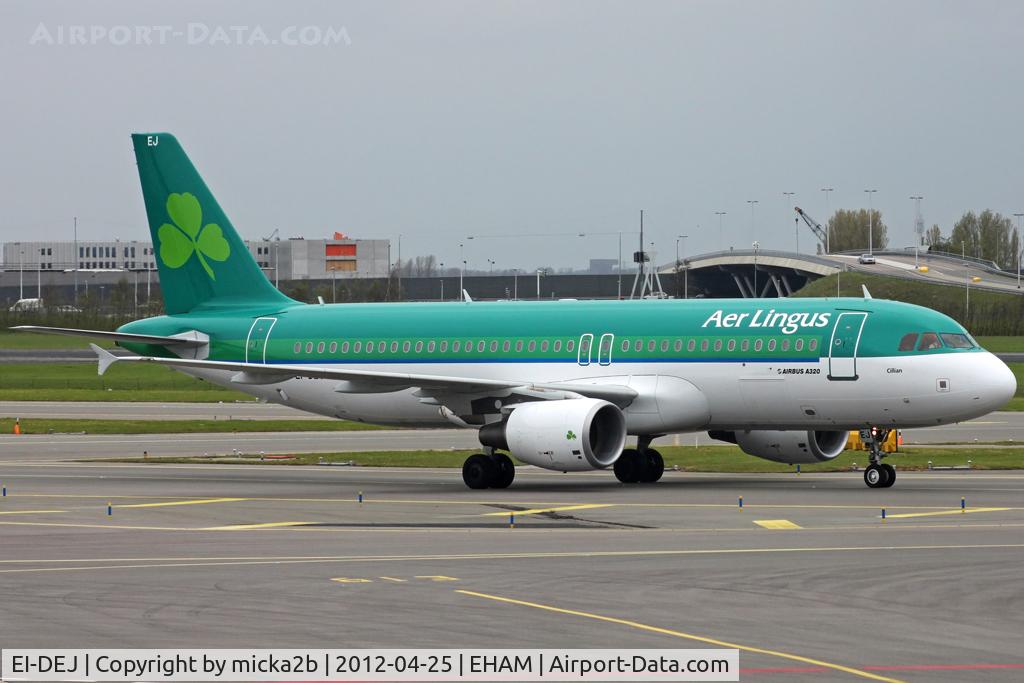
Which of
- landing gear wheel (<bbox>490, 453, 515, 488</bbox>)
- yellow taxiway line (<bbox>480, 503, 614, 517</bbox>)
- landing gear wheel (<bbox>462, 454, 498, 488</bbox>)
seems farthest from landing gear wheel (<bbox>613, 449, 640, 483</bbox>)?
yellow taxiway line (<bbox>480, 503, 614, 517</bbox>)

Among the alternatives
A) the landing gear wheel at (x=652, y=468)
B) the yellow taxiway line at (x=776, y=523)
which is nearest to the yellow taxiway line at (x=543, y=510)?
the yellow taxiway line at (x=776, y=523)

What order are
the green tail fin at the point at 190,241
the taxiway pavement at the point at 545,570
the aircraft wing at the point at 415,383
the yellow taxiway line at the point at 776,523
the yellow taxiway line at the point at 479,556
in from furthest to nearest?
1. the green tail fin at the point at 190,241
2. the aircraft wing at the point at 415,383
3. the yellow taxiway line at the point at 776,523
4. the yellow taxiway line at the point at 479,556
5. the taxiway pavement at the point at 545,570

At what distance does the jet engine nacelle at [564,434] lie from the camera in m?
→ 34.3

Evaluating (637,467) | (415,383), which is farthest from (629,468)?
(415,383)

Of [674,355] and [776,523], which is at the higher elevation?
[674,355]

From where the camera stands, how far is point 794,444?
1515 inches

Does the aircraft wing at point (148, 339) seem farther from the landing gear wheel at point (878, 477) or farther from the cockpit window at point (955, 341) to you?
the cockpit window at point (955, 341)

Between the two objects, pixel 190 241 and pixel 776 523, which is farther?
pixel 190 241

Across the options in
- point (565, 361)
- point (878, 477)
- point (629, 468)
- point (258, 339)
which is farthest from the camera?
point (258, 339)

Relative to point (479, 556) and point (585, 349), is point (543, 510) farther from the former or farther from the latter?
point (585, 349)

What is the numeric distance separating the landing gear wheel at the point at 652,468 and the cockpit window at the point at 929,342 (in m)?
7.10

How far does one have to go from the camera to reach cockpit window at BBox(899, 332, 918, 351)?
35000 mm

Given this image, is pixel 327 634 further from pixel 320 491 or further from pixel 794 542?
pixel 320 491

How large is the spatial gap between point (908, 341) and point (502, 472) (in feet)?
31.4
